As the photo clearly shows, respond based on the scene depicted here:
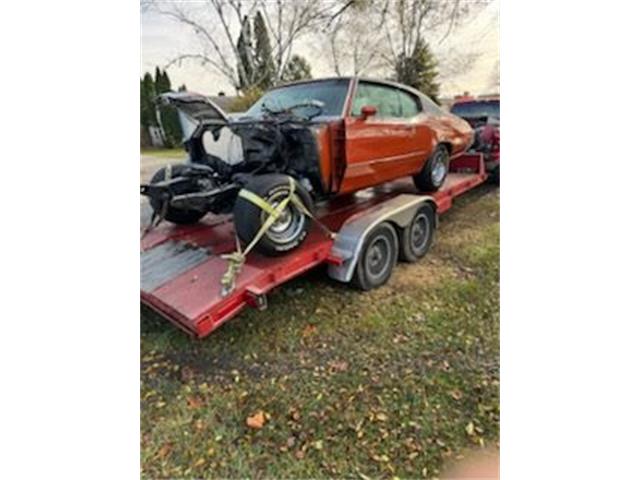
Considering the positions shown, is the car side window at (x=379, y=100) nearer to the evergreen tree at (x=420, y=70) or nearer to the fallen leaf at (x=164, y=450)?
the evergreen tree at (x=420, y=70)

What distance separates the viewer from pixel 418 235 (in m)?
2.44

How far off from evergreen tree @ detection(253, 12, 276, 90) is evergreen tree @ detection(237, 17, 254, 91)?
0.03m

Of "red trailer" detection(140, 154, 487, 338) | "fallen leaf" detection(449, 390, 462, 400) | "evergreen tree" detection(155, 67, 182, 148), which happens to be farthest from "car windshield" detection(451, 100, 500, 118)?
"evergreen tree" detection(155, 67, 182, 148)

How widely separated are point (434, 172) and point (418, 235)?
0.51 m

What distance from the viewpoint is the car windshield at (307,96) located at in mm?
1915

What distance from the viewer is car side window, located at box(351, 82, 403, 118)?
6.59 feet

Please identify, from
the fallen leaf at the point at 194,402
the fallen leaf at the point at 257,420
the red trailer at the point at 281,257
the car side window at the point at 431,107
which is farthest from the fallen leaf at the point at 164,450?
the car side window at the point at 431,107

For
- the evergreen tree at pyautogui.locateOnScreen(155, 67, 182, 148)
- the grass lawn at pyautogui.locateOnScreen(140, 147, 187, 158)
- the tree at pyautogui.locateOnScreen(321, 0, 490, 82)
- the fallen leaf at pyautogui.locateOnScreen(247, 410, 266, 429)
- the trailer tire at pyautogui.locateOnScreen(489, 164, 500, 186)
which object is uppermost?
the tree at pyautogui.locateOnScreen(321, 0, 490, 82)

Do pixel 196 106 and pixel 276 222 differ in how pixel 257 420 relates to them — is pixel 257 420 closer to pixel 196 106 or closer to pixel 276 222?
pixel 276 222

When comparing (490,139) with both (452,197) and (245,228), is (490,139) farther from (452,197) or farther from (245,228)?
(245,228)

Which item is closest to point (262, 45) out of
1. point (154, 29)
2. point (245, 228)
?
point (154, 29)

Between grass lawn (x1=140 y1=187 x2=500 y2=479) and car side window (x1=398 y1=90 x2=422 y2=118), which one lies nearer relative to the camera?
grass lawn (x1=140 y1=187 x2=500 y2=479)

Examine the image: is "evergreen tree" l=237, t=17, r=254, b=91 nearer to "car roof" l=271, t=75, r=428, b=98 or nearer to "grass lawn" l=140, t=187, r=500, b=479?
"car roof" l=271, t=75, r=428, b=98
